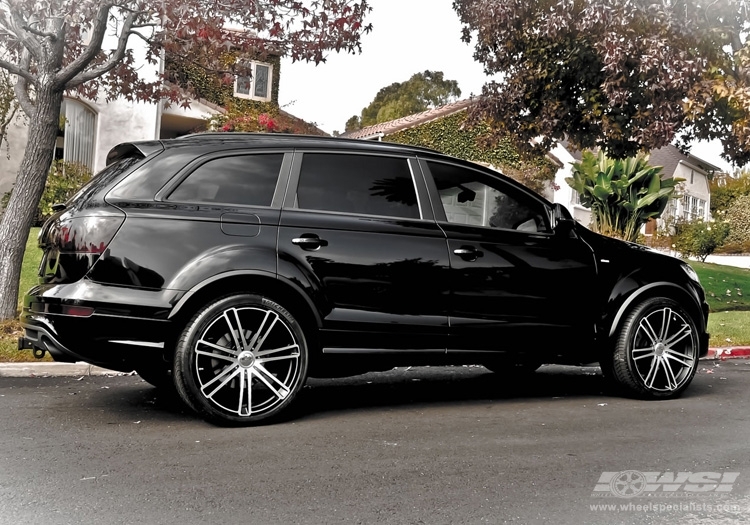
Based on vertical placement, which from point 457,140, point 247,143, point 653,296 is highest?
point 457,140

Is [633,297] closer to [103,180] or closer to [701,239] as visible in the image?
[103,180]

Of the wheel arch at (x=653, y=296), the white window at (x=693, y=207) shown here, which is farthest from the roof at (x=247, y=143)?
the white window at (x=693, y=207)

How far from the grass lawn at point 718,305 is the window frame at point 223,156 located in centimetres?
305

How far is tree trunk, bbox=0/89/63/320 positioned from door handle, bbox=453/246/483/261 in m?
5.96

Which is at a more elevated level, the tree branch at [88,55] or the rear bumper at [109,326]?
the tree branch at [88,55]

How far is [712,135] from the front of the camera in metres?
14.5

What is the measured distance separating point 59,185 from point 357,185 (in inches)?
526

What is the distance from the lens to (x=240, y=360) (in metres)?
5.30

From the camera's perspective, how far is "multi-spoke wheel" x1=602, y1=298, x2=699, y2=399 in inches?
255

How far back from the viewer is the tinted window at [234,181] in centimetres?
546

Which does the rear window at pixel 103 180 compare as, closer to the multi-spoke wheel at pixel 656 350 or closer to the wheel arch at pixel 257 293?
the wheel arch at pixel 257 293

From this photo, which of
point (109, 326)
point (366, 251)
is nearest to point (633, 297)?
point (366, 251)

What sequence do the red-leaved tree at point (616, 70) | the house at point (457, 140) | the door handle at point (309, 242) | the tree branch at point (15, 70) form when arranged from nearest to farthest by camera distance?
the door handle at point (309, 242) < the tree branch at point (15, 70) < the red-leaved tree at point (616, 70) < the house at point (457, 140)

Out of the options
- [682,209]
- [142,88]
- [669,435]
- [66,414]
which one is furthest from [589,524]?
[682,209]
